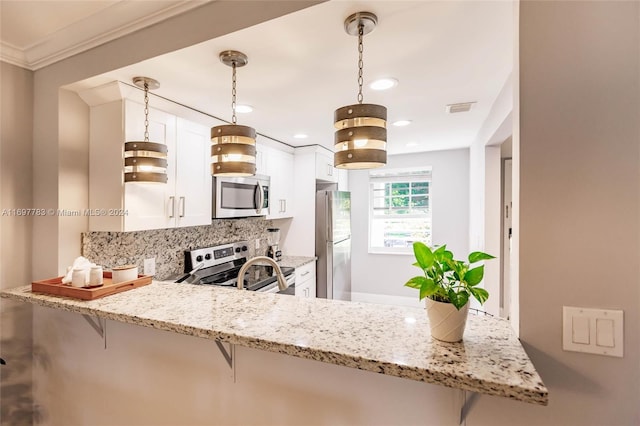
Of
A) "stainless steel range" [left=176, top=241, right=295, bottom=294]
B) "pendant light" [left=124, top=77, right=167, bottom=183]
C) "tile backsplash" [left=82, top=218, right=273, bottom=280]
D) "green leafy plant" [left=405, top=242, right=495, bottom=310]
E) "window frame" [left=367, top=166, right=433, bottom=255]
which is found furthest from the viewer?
"window frame" [left=367, top=166, right=433, bottom=255]

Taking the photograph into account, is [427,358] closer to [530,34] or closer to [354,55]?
[530,34]

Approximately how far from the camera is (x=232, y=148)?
142 cm

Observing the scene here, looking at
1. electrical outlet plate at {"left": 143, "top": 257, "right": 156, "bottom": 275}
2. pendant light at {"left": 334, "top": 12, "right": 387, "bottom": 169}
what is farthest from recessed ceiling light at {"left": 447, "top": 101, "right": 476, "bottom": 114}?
electrical outlet plate at {"left": 143, "top": 257, "right": 156, "bottom": 275}

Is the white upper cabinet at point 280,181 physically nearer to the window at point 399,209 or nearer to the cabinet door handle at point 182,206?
the cabinet door handle at point 182,206

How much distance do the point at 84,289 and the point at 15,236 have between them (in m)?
0.87

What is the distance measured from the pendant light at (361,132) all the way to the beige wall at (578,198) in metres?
0.46

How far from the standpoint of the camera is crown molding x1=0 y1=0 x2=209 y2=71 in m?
1.42

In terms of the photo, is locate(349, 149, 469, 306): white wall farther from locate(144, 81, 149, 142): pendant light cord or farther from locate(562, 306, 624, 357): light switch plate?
locate(562, 306, 624, 357): light switch plate

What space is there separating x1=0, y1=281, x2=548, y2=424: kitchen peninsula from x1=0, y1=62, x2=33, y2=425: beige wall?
16.6 inches

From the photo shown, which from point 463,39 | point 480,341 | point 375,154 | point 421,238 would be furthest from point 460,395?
point 421,238

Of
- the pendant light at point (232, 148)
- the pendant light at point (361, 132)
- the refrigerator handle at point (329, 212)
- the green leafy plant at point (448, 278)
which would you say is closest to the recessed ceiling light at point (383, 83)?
the pendant light at point (361, 132)

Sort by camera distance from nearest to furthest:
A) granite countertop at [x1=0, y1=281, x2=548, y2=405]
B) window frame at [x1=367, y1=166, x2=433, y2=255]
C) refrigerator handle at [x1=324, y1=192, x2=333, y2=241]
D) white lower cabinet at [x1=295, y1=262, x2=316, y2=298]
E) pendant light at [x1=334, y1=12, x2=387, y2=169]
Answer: granite countertop at [x1=0, y1=281, x2=548, y2=405] → pendant light at [x1=334, y1=12, x2=387, y2=169] → white lower cabinet at [x1=295, y1=262, x2=316, y2=298] → refrigerator handle at [x1=324, y1=192, x2=333, y2=241] → window frame at [x1=367, y1=166, x2=433, y2=255]

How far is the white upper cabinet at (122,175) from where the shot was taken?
1856mm

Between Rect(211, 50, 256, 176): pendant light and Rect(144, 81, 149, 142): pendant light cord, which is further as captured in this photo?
Rect(144, 81, 149, 142): pendant light cord
